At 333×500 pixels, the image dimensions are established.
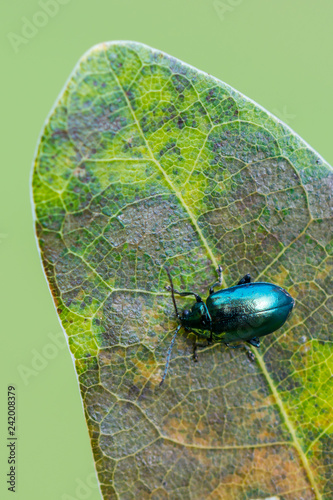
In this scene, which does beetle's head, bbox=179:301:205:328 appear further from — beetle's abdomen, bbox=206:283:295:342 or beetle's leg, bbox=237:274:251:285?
beetle's leg, bbox=237:274:251:285

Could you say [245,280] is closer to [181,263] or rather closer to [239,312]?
[239,312]

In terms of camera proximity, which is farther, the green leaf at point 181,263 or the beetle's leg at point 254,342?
the beetle's leg at point 254,342

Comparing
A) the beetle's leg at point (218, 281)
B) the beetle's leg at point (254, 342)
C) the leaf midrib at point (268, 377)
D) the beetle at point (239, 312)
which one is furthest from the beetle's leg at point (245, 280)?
the beetle's leg at point (254, 342)

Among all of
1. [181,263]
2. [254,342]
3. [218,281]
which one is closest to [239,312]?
[254,342]

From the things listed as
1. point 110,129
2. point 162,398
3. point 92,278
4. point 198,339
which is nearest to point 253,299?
point 198,339

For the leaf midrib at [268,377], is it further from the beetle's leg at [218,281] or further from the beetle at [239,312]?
the beetle at [239,312]

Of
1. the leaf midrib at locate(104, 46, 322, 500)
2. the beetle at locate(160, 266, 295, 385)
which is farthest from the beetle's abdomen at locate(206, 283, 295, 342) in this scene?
the leaf midrib at locate(104, 46, 322, 500)

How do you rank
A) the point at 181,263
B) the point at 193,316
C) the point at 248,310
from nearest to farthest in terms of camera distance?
1. the point at 181,263
2. the point at 193,316
3. the point at 248,310
